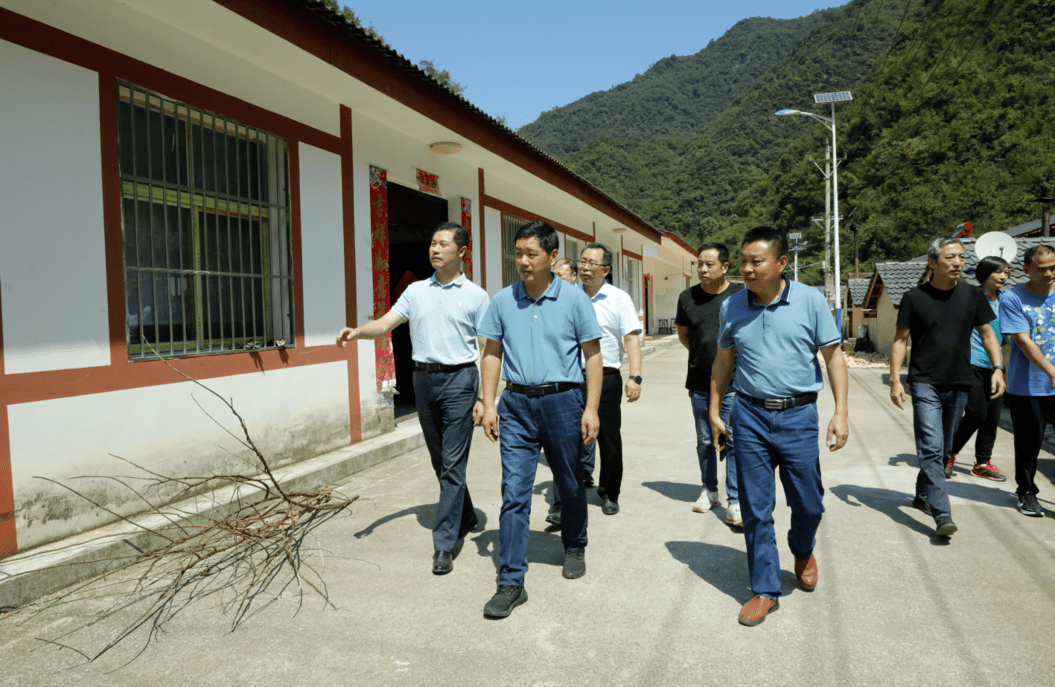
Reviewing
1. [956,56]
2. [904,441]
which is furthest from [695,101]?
[904,441]

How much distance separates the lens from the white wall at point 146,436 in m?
3.77

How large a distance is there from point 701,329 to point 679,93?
110876mm

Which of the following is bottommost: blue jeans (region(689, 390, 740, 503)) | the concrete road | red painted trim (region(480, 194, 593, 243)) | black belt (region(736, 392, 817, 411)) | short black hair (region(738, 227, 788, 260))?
the concrete road

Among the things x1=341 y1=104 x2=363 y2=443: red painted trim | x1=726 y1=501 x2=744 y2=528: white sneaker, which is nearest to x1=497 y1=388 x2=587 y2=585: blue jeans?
x1=726 y1=501 x2=744 y2=528: white sneaker

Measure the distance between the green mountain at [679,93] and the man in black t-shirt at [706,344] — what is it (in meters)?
82.2

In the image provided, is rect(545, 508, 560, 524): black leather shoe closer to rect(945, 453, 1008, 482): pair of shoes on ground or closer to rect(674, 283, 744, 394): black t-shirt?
rect(674, 283, 744, 394): black t-shirt

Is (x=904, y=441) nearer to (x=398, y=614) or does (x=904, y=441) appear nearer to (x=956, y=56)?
(x=398, y=614)

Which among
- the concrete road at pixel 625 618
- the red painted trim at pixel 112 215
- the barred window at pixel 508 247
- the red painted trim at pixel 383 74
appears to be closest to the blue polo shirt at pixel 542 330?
the concrete road at pixel 625 618

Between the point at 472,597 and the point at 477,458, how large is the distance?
3170mm

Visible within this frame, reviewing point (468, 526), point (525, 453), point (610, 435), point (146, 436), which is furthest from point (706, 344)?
point (146, 436)

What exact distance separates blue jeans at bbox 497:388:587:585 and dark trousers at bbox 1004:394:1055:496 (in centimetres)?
316

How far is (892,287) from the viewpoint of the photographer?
1705 cm

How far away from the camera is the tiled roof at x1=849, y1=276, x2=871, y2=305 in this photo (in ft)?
88.6

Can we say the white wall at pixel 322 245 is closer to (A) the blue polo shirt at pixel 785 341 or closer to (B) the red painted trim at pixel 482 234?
(B) the red painted trim at pixel 482 234
